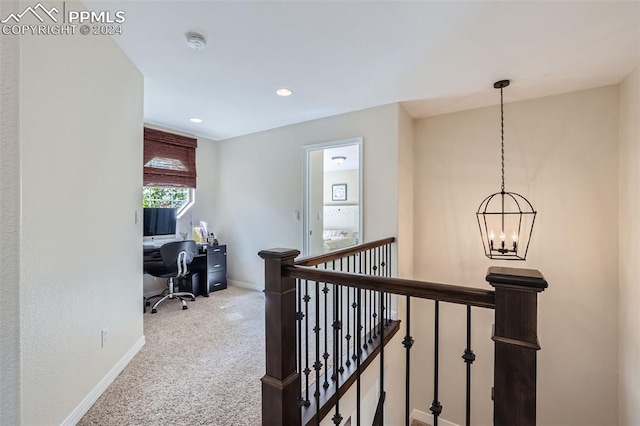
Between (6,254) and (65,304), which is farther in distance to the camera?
(65,304)

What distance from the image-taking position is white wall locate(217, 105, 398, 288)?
329 cm

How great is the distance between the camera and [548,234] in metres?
3.08

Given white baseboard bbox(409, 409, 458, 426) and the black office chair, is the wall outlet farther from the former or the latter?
white baseboard bbox(409, 409, 458, 426)

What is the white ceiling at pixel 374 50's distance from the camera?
1.77 meters

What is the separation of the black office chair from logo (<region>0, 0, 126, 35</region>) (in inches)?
90.9

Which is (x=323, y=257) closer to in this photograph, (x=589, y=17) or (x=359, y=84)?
(x=359, y=84)

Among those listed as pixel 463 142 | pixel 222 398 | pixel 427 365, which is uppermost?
pixel 463 142

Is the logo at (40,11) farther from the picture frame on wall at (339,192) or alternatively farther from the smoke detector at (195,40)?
the picture frame on wall at (339,192)

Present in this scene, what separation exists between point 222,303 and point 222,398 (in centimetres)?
207

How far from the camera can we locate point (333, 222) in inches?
306

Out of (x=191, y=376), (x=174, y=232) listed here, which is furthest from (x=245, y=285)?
(x=191, y=376)

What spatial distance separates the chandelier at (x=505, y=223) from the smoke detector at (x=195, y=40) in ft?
9.67

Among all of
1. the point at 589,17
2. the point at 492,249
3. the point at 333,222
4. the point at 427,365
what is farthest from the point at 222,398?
the point at 333,222

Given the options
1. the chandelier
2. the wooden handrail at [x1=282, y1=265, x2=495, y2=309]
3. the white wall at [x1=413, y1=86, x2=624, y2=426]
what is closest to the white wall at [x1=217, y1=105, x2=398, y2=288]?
the white wall at [x1=413, y1=86, x2=624, y2=426]
